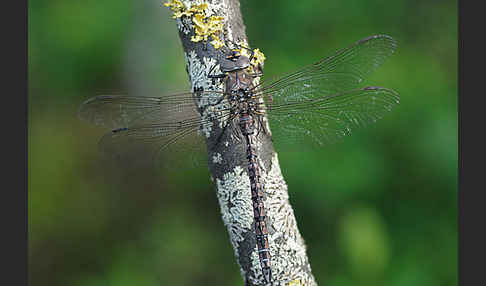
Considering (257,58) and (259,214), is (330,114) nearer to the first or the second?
(257,58)

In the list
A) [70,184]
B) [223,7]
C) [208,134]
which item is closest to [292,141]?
[208,134]

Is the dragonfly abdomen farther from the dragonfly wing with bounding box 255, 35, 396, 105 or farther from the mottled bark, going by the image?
the dragonfly wing with bounding box 255, 35, 396, 105

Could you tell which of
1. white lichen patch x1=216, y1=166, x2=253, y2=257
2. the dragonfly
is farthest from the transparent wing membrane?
white lichen patch x1=216, y1=166, x2=253, y2=257

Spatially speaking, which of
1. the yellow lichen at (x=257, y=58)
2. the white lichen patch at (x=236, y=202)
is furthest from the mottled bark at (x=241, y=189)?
the yellow lichen at (x=257, y=58)

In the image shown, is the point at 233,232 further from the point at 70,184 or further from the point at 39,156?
the point at 39,156

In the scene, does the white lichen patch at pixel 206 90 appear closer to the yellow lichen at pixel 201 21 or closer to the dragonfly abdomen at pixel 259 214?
the yellow lichen at pixel 201 21

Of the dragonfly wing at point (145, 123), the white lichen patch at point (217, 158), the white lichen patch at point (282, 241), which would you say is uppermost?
the dragonfly wing at point (145, 123)
